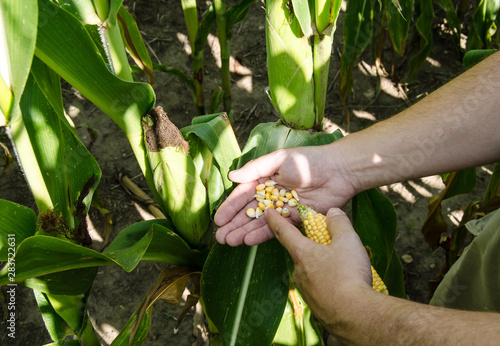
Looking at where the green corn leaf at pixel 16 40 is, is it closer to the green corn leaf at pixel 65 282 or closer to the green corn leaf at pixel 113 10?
the green corn leaf at pixel 113 10

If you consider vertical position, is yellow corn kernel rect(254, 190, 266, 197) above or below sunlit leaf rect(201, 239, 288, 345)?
above

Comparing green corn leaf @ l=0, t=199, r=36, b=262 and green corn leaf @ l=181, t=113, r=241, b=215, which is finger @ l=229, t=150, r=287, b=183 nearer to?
green corn leaf @ l=181, t=113, r=241, b=215

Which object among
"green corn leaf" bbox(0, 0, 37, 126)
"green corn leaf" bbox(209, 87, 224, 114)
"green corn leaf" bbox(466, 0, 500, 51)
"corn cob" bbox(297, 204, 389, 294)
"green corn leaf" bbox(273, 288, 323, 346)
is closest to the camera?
"green corn leaf" bbox(0, 0, 37, 126)

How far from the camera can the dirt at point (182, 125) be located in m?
2.09

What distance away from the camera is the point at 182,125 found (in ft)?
8.84

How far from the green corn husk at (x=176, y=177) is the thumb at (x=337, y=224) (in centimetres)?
45

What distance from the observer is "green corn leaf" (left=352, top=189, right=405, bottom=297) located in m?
1.50

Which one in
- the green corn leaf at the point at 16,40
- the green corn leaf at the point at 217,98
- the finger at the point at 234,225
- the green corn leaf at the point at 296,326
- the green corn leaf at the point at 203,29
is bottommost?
the green corn leaf at the point at 296,326

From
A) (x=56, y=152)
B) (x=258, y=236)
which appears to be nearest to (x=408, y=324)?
(x=258, y=236)

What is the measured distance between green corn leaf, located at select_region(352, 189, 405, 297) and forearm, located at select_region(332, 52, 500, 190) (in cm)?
10

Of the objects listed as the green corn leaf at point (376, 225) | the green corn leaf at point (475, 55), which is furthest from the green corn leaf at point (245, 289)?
the green corn leaf at point (475, 55)

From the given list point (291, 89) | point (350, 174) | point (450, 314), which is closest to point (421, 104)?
point (350, 174)

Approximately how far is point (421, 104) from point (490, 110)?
212 mm

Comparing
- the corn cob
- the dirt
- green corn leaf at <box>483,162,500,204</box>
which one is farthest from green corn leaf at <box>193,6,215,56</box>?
green corn leaf at <box>483,162,500,204</box>
